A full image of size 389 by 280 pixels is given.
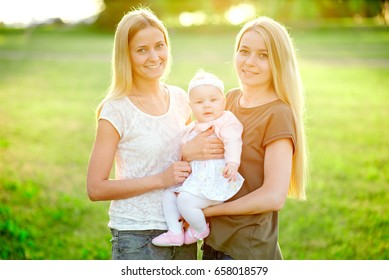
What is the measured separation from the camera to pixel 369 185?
5.72 m

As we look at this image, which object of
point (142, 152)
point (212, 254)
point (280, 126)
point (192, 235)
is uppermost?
point (280, 126)

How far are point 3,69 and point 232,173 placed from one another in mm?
13438

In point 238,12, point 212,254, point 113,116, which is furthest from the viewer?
point 238,12

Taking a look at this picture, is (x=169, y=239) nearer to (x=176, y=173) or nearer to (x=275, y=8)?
(x=176, y=173)

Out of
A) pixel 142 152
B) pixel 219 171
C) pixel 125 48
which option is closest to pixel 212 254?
pixel 219 171

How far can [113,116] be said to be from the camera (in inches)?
93.4

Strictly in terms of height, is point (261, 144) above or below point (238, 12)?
below

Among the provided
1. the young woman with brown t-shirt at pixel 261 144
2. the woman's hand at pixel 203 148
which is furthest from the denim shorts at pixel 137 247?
the woman's hand at pixel 203 148

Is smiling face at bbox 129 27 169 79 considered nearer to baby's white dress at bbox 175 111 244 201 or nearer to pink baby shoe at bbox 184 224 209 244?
baby's white dress at bbox 175 111 244 201

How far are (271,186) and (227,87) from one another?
9393 millimetres

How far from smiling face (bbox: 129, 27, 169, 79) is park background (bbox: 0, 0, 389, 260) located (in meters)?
2.08

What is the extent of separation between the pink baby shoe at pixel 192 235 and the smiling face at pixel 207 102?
1.49ft

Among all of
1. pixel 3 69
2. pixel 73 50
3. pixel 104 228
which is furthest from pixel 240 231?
pixel 73 50

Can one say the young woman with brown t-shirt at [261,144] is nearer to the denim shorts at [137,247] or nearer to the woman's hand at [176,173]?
the woman's hand at [176,173]
